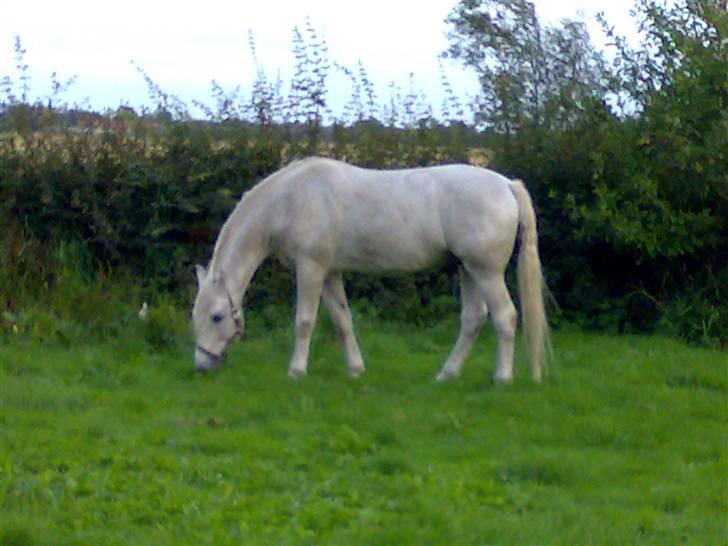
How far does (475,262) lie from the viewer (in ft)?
32.0

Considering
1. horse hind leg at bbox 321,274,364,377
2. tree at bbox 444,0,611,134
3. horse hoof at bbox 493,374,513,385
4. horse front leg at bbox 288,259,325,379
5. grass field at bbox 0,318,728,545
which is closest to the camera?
grass field at bbox 0,318,728,545

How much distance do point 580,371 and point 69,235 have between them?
6.50 meters

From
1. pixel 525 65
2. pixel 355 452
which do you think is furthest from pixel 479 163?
pixel 355 452

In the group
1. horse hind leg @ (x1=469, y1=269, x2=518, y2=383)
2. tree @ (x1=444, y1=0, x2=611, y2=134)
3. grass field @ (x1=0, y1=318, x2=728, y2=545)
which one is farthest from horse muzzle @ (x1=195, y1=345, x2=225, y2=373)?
tree @ (x1=444, y1=0, x2=611, y2=134)

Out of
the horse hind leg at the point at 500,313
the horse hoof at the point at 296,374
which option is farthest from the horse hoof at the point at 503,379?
the horse hoof at the point at 296,374

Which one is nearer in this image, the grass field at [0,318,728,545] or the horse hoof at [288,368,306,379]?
the grass field at [0,318,728,545]

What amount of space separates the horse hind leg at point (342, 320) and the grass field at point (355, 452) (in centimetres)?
20

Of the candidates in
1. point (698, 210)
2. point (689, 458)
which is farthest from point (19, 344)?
point (698, 210)

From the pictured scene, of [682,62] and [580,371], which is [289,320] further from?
[682,62]

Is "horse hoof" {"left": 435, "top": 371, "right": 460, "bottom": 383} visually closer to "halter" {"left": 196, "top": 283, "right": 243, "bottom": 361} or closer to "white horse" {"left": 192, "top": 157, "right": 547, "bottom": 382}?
"white horse" {"left": 192, "top": 157, "right": 547, "bottom": 382}

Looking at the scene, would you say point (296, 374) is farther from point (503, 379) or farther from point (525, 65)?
point (525, 65)

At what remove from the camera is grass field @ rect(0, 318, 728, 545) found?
632cm

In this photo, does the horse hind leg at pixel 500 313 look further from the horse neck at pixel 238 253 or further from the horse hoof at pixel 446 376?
the horse neck at pixel 238 253

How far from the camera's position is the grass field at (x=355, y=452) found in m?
6.32
